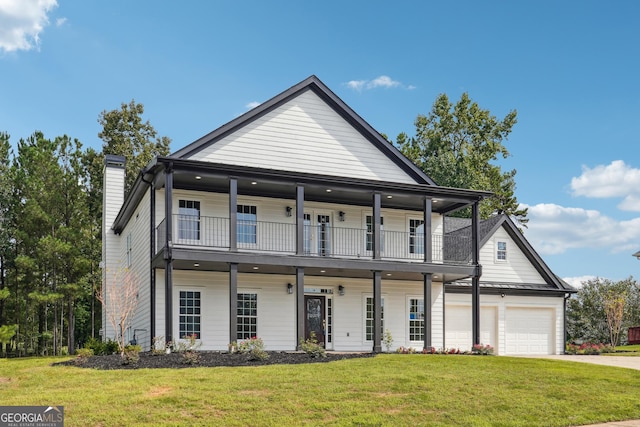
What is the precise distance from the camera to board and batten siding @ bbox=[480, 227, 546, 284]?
29.5 metres

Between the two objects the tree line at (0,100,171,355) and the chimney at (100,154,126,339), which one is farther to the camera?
the tree line at (0,100,171,355)

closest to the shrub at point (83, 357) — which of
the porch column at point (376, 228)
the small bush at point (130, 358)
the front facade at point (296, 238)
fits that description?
the small bush at point (130, 358)

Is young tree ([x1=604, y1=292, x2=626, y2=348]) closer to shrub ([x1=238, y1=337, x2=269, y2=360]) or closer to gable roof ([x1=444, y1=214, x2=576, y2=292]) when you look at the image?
gable roof ([x1=444, y1=214, x2=576, y2=292])

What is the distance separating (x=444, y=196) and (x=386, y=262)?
11.1ft

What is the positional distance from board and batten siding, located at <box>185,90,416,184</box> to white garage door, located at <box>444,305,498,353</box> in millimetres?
5977

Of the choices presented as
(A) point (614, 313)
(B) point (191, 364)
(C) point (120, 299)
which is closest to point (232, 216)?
(C) point (120, 299)

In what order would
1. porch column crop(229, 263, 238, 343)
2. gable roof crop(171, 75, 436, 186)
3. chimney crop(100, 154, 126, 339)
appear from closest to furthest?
porch column crop(229, 263, 238, 343), gable roof crop(171, 75, 436, 186), chimney crop(100, 154, 126, 339)

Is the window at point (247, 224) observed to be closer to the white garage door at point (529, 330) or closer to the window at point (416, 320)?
the window at point (416, 320)

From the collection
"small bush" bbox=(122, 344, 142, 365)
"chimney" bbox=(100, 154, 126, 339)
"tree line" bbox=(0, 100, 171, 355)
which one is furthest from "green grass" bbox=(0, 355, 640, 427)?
"tree line" bbox=(0, 100, 171, 355)

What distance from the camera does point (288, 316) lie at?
24359 millimetres

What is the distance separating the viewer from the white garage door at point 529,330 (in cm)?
2922

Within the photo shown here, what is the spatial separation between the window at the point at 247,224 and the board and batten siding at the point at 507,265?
10340 mm

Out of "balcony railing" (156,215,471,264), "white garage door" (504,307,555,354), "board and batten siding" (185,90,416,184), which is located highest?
"board and batten siding" (185,90,416,184)

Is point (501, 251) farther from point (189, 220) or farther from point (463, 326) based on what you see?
point (189, 220)
